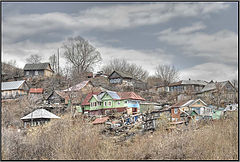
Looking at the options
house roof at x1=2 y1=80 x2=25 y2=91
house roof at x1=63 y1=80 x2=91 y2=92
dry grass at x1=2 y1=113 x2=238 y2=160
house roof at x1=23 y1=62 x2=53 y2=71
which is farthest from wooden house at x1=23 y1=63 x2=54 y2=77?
dry grass at x1=2 y1=113 x2=238 y2=160

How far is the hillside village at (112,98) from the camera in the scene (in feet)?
88.0

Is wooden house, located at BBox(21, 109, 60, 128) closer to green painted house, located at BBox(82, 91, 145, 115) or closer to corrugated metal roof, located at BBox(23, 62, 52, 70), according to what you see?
green painted house, located at BBox(82, 91, 145, 115)

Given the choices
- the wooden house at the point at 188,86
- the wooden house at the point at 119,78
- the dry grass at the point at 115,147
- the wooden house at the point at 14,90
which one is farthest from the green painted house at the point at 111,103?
the dry grass at the point at 115,147

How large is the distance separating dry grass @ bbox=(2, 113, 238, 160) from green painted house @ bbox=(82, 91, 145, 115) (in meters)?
17.8

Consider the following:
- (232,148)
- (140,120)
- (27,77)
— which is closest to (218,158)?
(232,148)

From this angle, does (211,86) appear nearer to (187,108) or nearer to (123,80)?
(123,80)

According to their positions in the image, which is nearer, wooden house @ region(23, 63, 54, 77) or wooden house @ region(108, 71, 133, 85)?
wooden house @ region(108, 71, 133, 85)

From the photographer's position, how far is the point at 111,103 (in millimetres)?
32656

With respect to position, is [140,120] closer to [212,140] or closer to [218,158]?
[212,140]

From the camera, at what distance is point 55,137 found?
14.3m

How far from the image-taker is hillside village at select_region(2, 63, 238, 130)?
88.0 feet

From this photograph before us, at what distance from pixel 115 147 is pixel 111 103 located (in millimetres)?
19451

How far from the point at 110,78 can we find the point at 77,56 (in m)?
8.26

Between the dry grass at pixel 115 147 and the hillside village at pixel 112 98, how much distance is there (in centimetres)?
806
